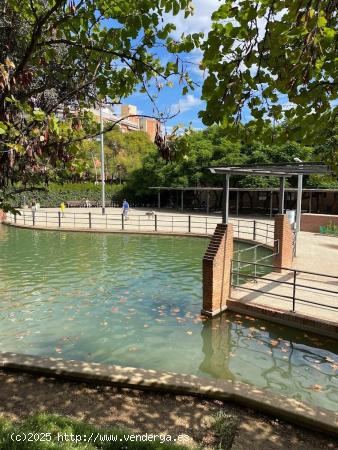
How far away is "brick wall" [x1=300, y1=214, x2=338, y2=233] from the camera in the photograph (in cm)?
2273

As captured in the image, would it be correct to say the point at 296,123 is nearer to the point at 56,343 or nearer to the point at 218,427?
the point at 218,427

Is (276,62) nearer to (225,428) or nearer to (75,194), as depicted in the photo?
(225,428)

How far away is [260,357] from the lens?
752cm

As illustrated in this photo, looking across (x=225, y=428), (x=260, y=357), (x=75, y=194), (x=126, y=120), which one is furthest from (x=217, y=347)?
(x=126, y=120)

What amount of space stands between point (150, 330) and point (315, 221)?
1740 centimetres

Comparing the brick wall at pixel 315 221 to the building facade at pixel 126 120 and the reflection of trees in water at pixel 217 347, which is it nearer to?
the building facade at pixel 126 120

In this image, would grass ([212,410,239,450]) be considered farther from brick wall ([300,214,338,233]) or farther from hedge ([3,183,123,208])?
hedge ([3,183,123,208])

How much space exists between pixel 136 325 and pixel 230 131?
6040 millimetres

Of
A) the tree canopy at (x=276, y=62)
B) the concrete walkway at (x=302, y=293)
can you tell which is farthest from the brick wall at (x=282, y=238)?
the tree canopy at (x=276, y=62)

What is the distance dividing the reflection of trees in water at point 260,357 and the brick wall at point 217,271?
2.11ft

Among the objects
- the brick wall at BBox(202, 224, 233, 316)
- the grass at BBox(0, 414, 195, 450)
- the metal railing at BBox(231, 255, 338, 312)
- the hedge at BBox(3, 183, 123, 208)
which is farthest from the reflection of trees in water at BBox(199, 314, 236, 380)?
the hedge at BBox(3, 183, 123, 208)

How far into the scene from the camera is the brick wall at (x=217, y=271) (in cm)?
934

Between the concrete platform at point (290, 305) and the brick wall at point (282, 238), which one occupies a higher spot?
the brick wall at point (282, 238)

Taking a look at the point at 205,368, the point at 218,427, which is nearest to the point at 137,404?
the point at 218,427
